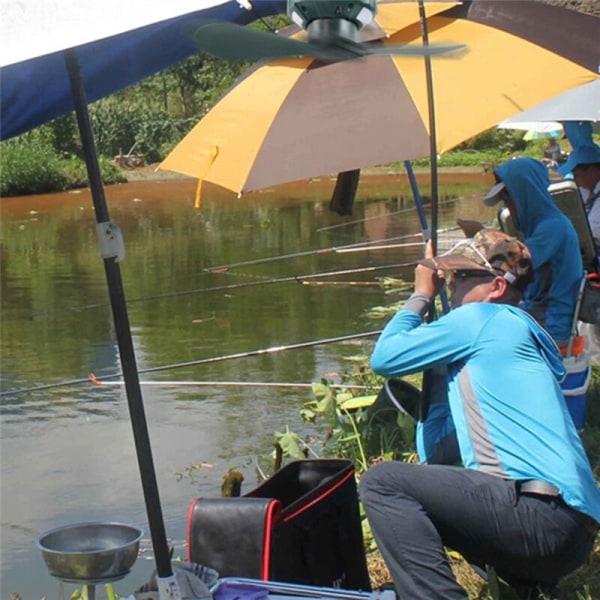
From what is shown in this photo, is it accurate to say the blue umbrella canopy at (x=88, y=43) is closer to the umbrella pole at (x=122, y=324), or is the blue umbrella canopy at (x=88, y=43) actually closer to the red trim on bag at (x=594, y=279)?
the umbrella pole at (x=122, y=324)

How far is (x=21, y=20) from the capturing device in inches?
97.0

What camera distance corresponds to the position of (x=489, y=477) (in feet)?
10.4

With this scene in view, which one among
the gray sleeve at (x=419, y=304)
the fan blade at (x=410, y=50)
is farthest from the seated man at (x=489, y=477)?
the fan blade at (x=410, y=50)

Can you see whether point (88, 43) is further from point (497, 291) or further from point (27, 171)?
point (27, 171)

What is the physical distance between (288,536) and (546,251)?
1.83 meters

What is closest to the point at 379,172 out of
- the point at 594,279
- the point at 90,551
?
the point at 594,279

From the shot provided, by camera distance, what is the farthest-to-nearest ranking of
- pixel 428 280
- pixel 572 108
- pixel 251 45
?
pixel 572 108 < pixel 428 280 < pixel 251 45

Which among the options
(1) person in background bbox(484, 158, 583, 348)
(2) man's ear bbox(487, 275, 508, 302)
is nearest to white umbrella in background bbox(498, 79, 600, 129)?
(1) person in background bbox(484, 158, 583, 348)

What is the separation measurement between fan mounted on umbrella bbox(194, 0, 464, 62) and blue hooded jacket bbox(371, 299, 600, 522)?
0.85 meters

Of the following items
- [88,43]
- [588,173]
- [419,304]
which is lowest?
[419,304]

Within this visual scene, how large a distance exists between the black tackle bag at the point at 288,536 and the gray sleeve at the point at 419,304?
1.76 feet

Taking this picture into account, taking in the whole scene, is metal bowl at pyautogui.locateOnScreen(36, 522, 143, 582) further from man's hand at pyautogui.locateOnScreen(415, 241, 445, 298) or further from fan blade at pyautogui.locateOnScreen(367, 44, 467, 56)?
fan blade at pyautogui.locateOnScreen(367, 44, 467, 56)

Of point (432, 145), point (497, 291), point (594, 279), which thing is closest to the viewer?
point (497, 291)

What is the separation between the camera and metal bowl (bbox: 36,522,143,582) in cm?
302
